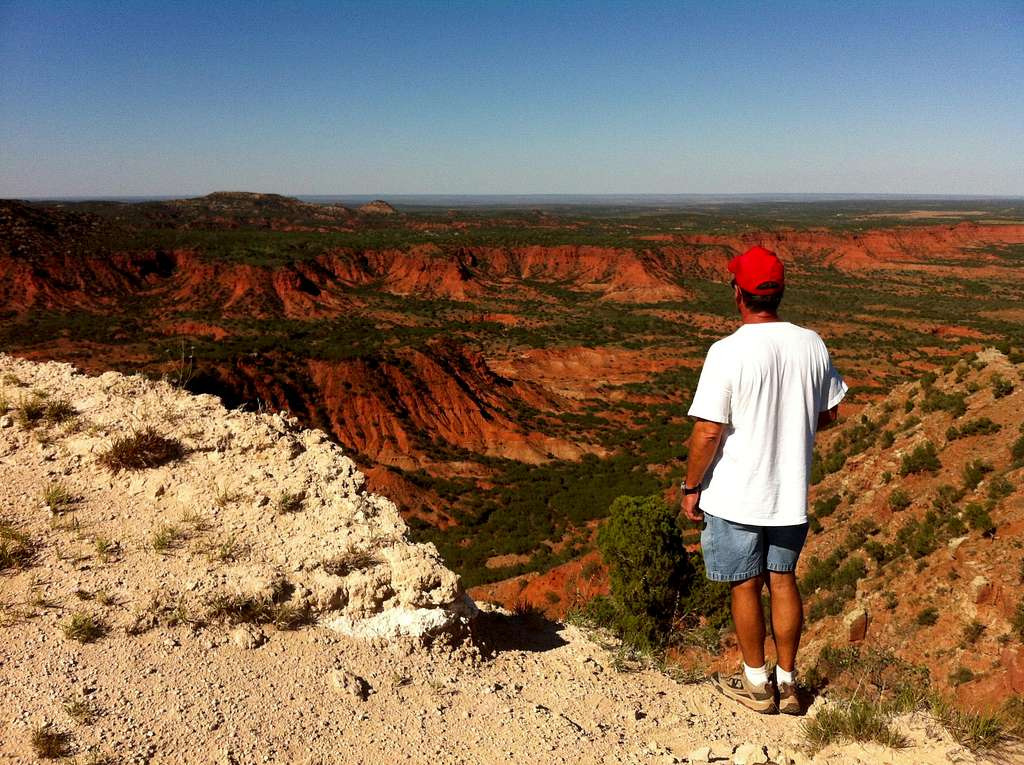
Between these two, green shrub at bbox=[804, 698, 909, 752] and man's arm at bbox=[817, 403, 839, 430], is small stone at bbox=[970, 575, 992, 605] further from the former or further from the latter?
man's arm at bbox=[817, 403, 839, 430]

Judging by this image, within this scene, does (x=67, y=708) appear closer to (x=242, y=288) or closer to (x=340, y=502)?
(x=340, y=502)

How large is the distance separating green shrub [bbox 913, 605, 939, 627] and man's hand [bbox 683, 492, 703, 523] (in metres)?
6.33

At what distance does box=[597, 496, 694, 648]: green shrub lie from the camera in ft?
29.8

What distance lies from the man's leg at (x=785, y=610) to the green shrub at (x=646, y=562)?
17.4ft

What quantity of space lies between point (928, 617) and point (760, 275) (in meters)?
6.95

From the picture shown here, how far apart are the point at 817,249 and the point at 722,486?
109741 millimetres

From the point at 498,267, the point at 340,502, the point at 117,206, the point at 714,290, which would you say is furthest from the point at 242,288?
the point at 117,206

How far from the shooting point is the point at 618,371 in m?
43.3

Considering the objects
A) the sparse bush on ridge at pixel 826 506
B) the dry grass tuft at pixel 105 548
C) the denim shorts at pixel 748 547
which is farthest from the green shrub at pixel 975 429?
the dry grass tuft at pixel 105 548

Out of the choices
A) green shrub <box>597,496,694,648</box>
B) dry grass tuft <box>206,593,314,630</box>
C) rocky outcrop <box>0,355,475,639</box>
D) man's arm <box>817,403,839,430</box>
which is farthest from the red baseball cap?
green shrub <box>597,496,694,648</box>

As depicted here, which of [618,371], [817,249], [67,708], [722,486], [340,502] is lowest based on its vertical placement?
[618,371]

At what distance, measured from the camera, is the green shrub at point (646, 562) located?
908cm

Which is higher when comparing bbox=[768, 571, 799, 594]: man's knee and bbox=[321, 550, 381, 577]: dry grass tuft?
bbox=[768, 571, 799, 594]: man's knee

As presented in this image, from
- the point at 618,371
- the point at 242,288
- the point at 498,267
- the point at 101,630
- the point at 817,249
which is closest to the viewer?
the point at 101,630
